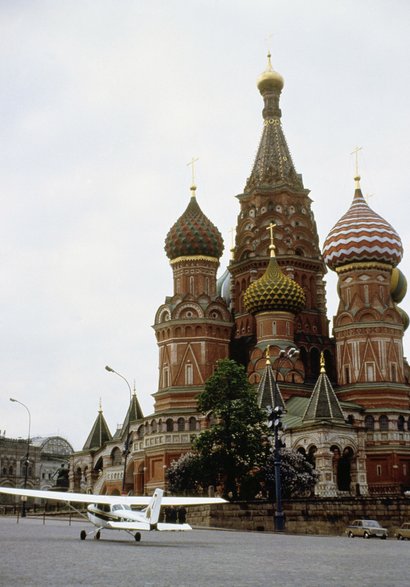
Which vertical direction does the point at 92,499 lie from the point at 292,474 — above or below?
below

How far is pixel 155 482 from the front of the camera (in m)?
58.2

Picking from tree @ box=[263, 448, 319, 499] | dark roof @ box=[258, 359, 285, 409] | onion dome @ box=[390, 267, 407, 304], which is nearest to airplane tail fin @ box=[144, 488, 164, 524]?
tree @ box=[263, 448, 319, 499]

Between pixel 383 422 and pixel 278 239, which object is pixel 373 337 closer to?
pixel 383 422

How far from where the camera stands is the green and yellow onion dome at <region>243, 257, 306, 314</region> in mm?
60062

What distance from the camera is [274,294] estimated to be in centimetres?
6006

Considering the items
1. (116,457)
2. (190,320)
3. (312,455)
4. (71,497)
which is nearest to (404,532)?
(71,497)

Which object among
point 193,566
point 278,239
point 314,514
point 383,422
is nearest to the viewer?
point 193,566

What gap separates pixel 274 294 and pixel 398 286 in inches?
511

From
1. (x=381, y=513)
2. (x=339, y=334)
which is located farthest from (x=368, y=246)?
(x=381, y=513)

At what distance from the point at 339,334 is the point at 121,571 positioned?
48.4m

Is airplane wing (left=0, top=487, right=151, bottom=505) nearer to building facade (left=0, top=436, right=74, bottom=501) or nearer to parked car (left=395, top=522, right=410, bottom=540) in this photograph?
parked car (left=395, top=522, right=410, bottom=540)

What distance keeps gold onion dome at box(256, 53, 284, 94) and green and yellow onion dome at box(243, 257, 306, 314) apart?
17805mm

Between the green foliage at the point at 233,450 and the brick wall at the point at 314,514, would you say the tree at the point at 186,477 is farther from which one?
the brick wall at the point at 314,514

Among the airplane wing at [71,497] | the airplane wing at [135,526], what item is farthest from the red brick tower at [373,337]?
the airplane wing at [135,526]
